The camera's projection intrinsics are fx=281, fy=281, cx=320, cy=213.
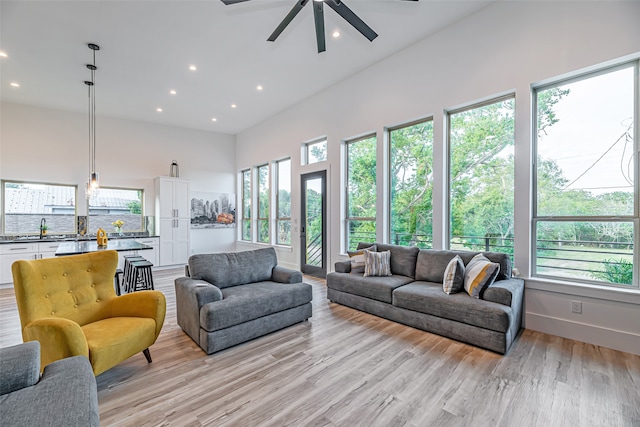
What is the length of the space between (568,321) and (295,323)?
2886 millimetres

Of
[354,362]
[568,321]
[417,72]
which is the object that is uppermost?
[417,72]

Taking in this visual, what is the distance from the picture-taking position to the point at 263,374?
228 centimetres

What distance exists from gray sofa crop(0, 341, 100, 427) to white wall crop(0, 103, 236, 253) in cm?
649

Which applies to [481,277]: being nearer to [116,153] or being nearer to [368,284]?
[368,284]

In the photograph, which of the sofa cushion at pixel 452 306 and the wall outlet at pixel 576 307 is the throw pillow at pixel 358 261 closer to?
the sofa cushion at pixel 452 306

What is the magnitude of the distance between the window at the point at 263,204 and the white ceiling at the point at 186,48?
211 centimetres

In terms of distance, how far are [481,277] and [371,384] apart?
5.27 ft

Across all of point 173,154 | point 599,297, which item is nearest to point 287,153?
point 173,154

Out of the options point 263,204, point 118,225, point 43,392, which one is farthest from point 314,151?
point 43,392

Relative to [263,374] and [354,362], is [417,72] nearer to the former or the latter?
[354,362]

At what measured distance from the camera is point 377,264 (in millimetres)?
3941

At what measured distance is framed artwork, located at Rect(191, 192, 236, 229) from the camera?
7.78m

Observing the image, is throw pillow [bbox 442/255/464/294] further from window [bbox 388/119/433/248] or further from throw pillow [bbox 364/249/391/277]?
window [bbox 388/119/433/248]

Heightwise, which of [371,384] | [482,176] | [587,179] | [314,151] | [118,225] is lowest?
[371,384]
